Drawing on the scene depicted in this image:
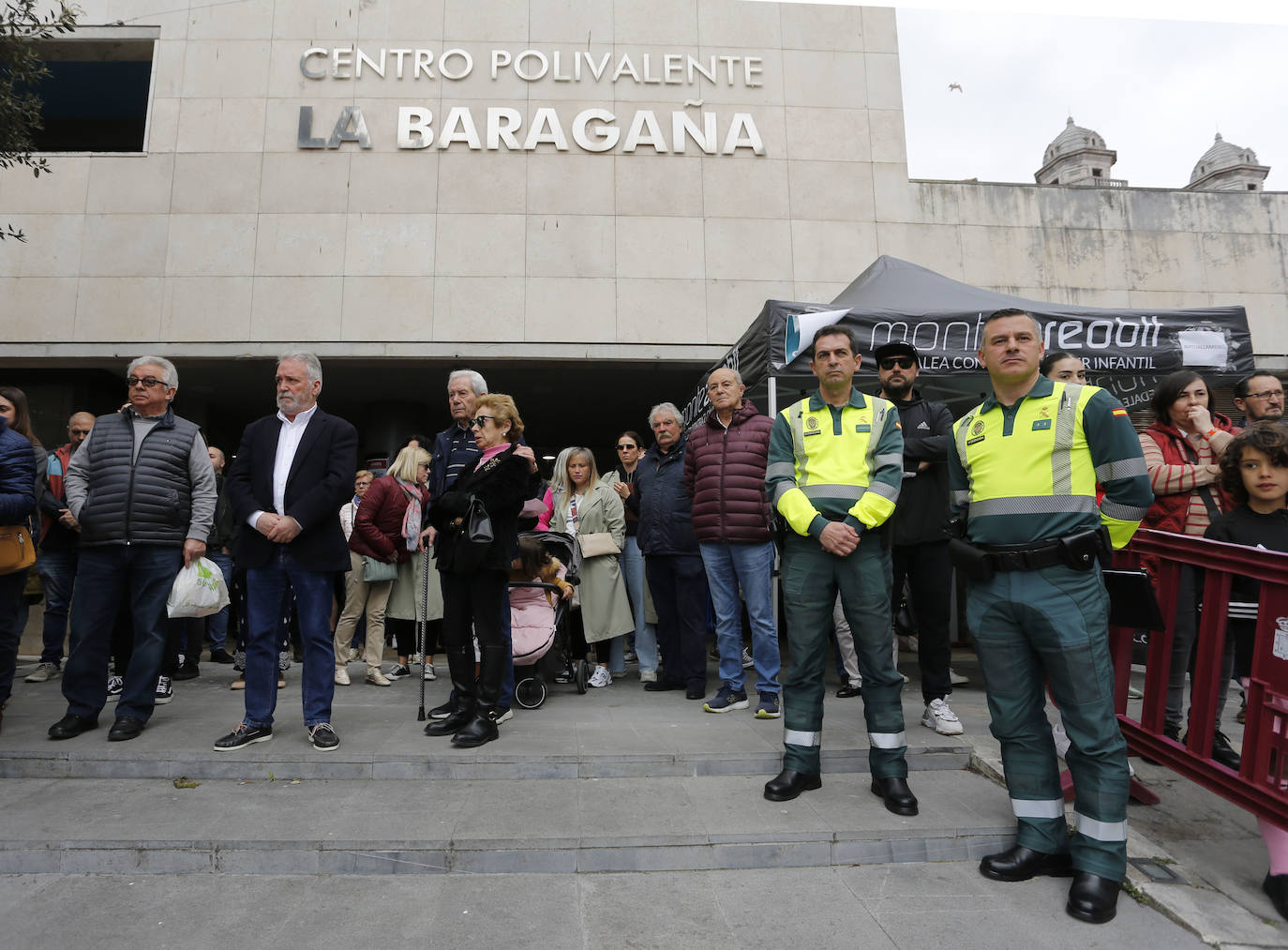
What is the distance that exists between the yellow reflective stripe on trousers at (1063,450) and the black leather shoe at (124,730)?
4.65m

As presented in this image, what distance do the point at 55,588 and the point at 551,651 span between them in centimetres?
397

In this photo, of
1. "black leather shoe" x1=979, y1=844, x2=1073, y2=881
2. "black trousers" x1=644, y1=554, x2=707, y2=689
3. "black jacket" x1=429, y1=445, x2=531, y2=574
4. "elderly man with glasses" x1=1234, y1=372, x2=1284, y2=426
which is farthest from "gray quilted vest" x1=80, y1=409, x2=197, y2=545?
"elderly man with glasses" x1=1234, y1=372, x2=1284, y2=426

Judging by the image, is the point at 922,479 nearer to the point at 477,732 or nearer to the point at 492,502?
the point at 492,502

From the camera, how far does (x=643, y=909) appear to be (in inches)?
104

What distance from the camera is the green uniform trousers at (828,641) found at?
3.44m

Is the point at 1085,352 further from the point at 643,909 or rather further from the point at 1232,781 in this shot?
the point at 643,909

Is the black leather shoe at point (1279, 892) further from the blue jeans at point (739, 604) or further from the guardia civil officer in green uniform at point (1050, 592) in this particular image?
the blue jeans at point (739, 604)

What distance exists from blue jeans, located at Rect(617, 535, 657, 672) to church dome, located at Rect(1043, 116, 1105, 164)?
49083 mm

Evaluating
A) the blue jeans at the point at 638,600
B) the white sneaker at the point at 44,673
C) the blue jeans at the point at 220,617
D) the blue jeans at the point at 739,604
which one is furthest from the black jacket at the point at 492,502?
the white sneaker at the point at 44,673

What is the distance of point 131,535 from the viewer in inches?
170

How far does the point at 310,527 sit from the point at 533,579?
1738mm

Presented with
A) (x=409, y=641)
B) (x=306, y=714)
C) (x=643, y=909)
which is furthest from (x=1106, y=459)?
(x=409, y=641)

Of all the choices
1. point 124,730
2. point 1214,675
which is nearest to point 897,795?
point 1214,675

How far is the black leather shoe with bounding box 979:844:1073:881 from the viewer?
2867mm
